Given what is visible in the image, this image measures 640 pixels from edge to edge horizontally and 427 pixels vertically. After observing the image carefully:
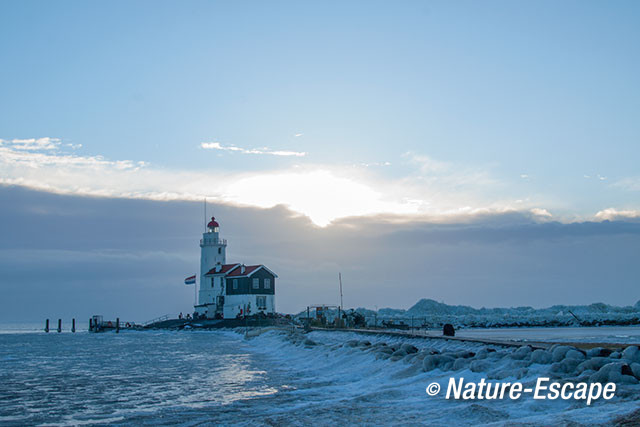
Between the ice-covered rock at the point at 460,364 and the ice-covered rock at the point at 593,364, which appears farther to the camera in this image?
the ice-covered rock at the point at 460,364

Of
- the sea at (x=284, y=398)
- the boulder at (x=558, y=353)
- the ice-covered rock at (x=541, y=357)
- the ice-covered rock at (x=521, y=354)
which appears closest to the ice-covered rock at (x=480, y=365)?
the sea at (x=284, y=398)

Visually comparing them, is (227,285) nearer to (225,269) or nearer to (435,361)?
(225,269)

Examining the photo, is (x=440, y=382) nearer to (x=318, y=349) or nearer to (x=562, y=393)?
(x=562, y=393)

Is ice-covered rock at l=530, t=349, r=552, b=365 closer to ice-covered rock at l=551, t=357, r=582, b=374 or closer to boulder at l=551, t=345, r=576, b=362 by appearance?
boulder at l=551, t=345, r=576, b=362

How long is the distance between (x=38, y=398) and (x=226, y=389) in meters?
4.66

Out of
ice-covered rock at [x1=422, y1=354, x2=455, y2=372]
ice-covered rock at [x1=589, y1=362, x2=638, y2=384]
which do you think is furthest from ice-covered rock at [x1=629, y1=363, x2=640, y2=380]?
ice-covered rock at [x1=422, y1=354, x2=455, y2=372]

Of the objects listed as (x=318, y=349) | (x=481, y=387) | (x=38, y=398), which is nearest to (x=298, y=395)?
(x=481, y=387)

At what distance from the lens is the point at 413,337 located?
75.9 ft

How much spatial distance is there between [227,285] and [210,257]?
549 cm

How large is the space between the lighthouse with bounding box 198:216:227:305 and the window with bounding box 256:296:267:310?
6457 mm

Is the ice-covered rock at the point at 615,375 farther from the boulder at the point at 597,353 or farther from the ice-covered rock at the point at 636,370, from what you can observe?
the boulder at the point at 597,353

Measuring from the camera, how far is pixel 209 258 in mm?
72938

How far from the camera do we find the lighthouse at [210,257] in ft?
237

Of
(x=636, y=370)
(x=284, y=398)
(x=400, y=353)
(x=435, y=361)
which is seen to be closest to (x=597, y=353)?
(x=636, y=370)
